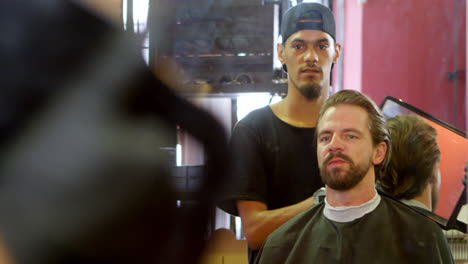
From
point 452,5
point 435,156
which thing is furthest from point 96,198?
point 452,5

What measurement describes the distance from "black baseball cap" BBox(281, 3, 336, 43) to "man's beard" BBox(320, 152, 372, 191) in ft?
0.89

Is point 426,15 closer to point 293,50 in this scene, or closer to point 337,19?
point 337,19

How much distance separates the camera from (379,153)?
74 centimetres

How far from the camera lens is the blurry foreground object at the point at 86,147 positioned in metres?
0.85

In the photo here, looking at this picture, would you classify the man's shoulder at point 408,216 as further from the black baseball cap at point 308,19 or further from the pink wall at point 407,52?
the black baseball cap at point 308,19

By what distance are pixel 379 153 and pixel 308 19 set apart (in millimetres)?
307

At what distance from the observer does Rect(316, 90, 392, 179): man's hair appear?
0.73m

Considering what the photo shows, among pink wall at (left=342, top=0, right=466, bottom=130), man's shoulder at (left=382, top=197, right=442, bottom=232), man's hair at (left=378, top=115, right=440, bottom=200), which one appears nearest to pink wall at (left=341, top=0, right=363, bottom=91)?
pink wall at (left=342, top=0, right=466, bottom=130)

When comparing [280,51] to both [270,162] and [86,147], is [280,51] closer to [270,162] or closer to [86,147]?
[270,162]

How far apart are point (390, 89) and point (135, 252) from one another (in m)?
0.67

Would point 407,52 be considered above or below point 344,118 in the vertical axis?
above

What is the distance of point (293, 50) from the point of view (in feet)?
2.65

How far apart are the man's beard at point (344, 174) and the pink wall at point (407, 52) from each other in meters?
0.18

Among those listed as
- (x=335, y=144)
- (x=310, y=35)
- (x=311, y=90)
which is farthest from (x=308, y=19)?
(x=335, y=144)
